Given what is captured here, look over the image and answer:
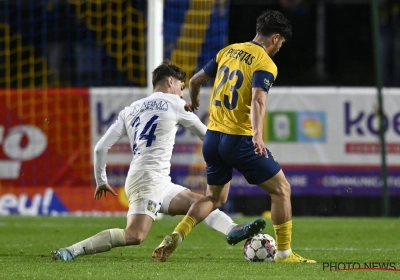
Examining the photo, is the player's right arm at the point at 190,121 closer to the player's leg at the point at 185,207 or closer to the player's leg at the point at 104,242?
the player's leg at the point at 185,207

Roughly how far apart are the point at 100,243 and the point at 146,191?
22.6 inches

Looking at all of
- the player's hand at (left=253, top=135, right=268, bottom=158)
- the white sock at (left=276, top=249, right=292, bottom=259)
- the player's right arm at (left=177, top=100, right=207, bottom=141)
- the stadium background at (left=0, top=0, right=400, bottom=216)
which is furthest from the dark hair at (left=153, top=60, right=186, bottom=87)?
the stadium background at (left=0, top=0, right=400, bottom=216)

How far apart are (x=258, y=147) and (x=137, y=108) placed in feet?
4.53

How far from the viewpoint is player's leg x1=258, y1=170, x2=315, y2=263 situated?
6836 millimetres

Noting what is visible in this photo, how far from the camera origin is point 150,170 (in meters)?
7.32

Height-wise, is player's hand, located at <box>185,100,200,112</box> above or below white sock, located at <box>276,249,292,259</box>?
above

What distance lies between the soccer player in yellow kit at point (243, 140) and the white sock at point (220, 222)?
0.25 m

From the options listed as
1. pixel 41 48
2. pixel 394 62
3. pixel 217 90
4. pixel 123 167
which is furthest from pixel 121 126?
pixel 394 62

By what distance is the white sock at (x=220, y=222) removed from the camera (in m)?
7.45

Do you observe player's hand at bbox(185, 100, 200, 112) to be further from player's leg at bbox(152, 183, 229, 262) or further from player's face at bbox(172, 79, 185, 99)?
player's leg at bbox(152, 183, 229, 262)

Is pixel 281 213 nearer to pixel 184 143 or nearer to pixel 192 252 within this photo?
pixel 192 252

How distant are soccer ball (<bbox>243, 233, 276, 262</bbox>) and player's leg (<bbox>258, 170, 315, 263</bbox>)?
0.27 feet

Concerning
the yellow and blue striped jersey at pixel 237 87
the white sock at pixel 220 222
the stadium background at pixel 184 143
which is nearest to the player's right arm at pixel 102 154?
the yellow and blue striped jersey at pixel 237 87

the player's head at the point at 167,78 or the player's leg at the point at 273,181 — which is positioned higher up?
the player's head at the point at 167,78
